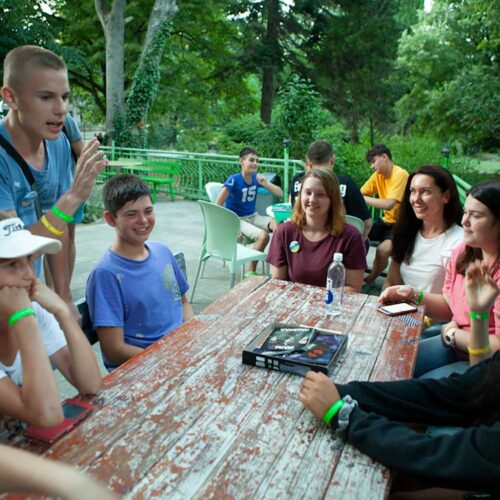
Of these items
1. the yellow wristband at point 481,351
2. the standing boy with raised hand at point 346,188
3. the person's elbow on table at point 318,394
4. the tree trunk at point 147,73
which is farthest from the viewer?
the tree trunk at point 147,73

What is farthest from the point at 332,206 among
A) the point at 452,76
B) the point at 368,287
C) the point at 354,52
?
the point at 354,52

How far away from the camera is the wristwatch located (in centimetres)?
233

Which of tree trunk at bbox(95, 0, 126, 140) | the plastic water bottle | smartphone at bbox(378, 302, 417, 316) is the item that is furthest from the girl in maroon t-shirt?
tree trunk at bbox(95, 0, 126, 140)

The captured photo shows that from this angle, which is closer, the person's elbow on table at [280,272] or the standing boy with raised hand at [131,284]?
the standing boy with raised hand at [131,284]

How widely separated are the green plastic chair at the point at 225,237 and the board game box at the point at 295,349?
219 centimetres

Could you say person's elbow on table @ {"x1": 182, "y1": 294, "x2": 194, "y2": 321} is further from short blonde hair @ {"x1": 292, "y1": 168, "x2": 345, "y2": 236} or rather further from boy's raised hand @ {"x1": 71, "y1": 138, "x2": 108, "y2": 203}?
short blonde hair @ {"x1": 292, "y1": 168, "x2": 345, "y2": 236}

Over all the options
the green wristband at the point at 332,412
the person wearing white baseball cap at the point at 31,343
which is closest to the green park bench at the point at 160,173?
the person wearing white baseball cap at the point at 31,343

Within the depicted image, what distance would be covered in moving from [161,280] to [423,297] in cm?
135

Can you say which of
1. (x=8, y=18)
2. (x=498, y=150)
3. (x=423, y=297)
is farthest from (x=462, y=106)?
(x=423, y=297)

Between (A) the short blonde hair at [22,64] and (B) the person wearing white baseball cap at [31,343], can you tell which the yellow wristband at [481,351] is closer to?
(B) the person wearing white baseball cap at [31,343]

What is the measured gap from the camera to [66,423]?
1.33 m

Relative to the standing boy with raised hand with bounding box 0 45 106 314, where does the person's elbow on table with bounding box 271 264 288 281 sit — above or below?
below

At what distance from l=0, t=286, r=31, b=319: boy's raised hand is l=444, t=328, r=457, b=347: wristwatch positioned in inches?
73.5

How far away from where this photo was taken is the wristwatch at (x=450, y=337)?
7.65ft
